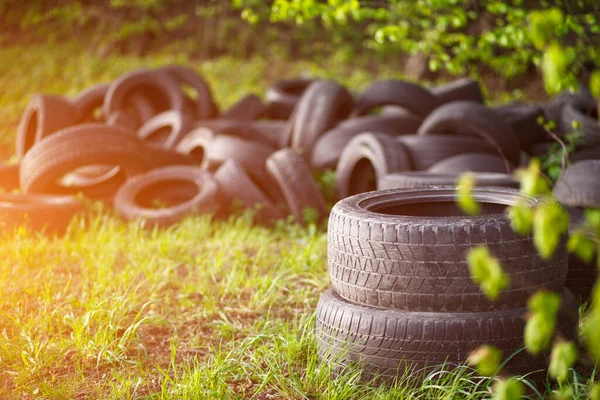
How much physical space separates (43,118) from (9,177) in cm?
109

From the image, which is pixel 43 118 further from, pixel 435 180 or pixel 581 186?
pixel 581 186

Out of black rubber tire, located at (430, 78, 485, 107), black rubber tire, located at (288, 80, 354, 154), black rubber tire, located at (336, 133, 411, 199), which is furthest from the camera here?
black rubber tire, located at (430, 78, 485, 107)

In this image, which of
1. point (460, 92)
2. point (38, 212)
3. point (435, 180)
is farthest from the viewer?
point (460, 92)

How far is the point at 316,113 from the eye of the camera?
24.8ft

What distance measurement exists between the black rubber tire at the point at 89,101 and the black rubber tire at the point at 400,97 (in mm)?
3459

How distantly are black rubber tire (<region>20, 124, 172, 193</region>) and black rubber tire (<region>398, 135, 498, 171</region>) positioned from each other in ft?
8.34

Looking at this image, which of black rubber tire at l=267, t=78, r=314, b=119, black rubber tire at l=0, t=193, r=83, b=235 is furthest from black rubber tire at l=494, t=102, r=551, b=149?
black rubber tire at l=0, t=193, r=83, b=235

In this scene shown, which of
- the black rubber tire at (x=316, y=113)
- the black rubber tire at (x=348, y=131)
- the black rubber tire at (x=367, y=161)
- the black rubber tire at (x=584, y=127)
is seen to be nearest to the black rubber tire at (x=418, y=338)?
the black rubber tire at (x=367, y=161)

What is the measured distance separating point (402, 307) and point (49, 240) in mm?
3652

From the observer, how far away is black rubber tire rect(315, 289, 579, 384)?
2994 mm

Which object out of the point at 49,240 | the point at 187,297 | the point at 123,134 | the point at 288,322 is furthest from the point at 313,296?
the point at 123,134

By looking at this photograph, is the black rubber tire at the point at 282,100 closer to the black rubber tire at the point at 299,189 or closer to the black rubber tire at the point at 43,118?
the black rubber tire at the point at 43,118

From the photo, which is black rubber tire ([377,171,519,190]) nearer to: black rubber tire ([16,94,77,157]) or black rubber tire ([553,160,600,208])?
black rubber tire ([553,160,600,208])

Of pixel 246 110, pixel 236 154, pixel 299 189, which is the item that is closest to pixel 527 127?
pixel 299 189
